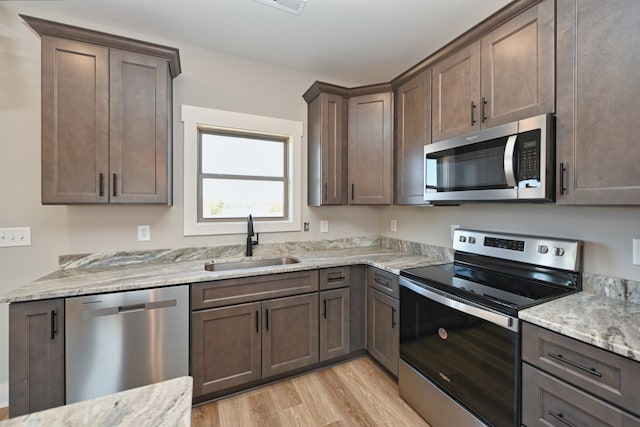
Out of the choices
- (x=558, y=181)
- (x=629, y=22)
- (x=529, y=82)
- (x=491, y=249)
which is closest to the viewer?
(x=629, y=22)

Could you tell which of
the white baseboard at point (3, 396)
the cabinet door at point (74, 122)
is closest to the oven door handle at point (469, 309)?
the cabinet door at point (74, 122)

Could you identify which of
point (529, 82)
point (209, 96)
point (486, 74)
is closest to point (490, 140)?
point (529, 82)

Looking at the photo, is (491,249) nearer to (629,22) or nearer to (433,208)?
(433,208)

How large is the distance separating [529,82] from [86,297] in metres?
2.73

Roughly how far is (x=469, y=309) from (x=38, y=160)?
295 cm

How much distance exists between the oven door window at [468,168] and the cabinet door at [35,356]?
97.1 inches

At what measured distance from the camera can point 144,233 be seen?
86.5 inches

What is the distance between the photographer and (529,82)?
4.81ft

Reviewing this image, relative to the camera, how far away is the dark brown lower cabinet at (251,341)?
1827mm

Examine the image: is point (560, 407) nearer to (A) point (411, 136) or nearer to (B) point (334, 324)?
(B) point (334, 324)

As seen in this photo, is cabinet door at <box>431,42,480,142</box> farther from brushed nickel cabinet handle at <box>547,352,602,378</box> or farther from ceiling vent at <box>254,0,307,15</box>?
brushed nickel cabinet handle at <box>547,352,602,378</box>

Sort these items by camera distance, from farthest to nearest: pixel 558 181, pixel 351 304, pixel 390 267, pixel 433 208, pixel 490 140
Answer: pixel 433 208, pixel 351 304, pixel 390 267, pixel 490 140, pixel 558 181

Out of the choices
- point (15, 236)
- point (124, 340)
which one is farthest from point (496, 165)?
point (15, 236)

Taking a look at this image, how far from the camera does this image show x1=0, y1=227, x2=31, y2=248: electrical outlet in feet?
6.08
